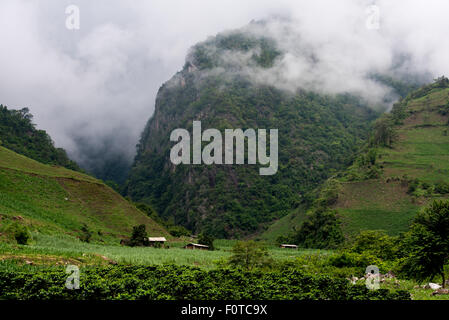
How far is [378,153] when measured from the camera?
109188mm

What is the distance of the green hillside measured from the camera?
177 feet

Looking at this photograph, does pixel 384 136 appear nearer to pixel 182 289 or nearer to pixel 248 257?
pixel 248 257

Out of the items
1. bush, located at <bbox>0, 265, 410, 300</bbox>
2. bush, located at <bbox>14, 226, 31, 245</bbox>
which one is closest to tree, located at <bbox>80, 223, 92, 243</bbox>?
bush, located at <bbox>14, 226, 31, 245</bbox>

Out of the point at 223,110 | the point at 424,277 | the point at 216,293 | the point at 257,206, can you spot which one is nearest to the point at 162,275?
the point at 216,293

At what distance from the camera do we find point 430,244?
18.0 metres

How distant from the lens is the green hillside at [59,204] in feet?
177

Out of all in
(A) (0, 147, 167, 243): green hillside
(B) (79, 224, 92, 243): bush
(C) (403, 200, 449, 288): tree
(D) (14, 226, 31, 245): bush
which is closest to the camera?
(C) (403, 200, 449, 288): tree

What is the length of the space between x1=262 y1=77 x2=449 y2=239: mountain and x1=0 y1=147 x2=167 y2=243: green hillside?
147ft

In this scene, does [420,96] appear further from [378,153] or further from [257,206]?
[257,206]

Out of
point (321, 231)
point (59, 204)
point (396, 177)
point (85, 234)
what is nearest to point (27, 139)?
point (59, 204)

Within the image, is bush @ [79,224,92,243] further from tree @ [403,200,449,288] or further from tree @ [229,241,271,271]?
tree @ [403,200,449,288]

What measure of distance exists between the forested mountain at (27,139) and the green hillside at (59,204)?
40431mm
